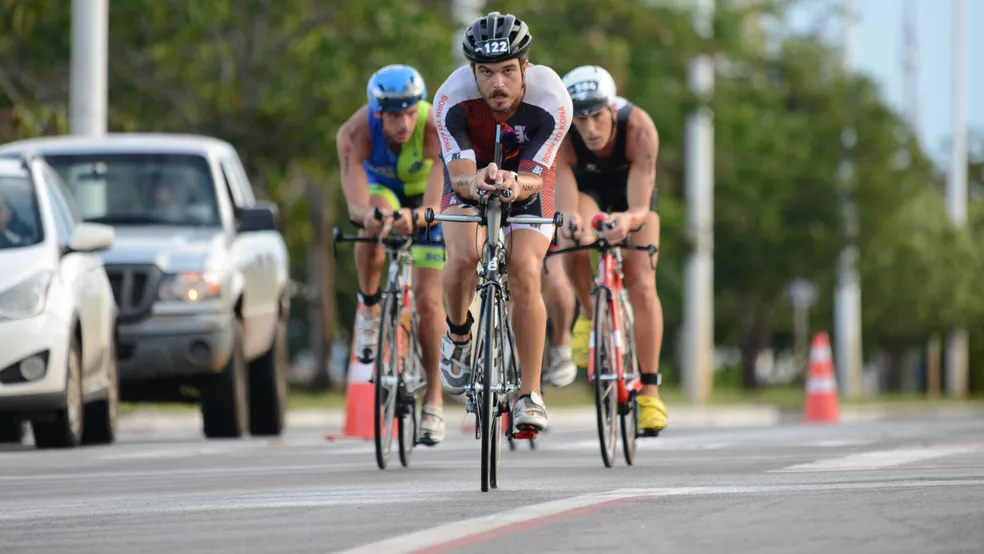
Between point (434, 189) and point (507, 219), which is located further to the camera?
point (434, 189)

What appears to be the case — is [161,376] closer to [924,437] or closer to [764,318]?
[924,437]

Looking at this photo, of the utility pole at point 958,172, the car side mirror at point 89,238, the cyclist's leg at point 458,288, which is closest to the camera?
the cyclist's leg at point 458,288

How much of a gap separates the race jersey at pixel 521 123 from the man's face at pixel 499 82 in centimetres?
12

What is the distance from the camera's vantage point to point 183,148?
1692 cm

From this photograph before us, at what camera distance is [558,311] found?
44.4 feet

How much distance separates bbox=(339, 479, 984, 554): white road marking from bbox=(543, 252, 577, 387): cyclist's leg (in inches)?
148

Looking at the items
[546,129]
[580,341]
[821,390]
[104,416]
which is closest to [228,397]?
[104,416]

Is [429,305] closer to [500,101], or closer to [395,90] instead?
[395,90]

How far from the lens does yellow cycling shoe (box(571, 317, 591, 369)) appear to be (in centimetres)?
1294

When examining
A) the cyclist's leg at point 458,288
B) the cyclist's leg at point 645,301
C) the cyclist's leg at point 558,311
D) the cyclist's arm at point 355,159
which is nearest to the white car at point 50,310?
the cyclist's arm at point 355,159

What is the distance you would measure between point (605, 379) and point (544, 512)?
12.0 ft

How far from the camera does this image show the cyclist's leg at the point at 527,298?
33.7ft

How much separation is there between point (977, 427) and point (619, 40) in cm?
1282

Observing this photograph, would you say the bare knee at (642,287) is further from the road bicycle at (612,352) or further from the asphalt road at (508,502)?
the asphalt road at (508,502)
